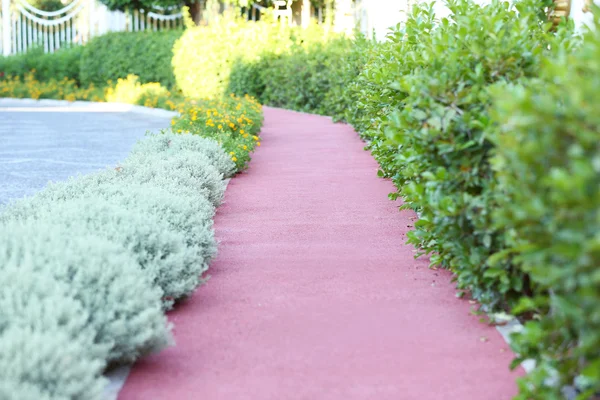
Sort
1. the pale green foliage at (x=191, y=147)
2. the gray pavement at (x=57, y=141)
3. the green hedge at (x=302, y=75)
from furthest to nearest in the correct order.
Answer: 1. the green hedge at (x=302, y=75)
2. the gray pavement at (x=57, y=141)
3. the pale green foliage at (x=191, y=147)

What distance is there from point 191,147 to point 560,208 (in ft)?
20.4

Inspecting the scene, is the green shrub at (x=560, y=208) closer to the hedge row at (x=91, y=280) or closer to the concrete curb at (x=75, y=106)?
the hedge row at (x=91, y=280)

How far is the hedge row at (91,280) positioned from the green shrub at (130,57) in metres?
16.8

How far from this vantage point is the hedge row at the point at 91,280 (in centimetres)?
299

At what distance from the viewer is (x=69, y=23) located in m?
25.7

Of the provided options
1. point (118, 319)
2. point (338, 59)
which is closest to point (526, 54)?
point (118, 319)

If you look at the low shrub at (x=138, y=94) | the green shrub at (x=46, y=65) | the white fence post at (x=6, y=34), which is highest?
the white fence post at (x=6, y=34)

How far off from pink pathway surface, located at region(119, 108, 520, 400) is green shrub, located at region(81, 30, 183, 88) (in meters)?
15.9

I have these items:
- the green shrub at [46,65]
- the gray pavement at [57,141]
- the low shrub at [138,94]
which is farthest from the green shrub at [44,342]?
the green shrub at [46,65]

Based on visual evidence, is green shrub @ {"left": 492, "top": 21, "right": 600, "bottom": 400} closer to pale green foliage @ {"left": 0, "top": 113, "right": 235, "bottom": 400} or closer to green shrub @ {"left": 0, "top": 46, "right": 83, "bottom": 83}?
pale green foliage @ {"left": 0, "top": 113, "right": 235, "bottom": 400}

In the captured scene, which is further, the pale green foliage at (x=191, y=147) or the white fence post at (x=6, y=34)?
the white fence post at (x=6, y=34)

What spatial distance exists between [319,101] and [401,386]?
47.4 ft

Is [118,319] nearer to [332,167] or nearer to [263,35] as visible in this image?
[332,167]

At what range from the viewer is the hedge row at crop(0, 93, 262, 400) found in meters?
2.99
